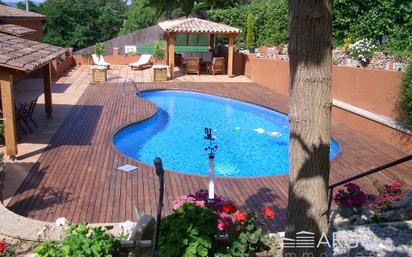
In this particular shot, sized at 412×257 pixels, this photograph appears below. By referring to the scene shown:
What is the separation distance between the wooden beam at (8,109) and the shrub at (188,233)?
5.75 metres

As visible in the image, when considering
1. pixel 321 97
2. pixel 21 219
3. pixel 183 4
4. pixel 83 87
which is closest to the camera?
pixel 183 4

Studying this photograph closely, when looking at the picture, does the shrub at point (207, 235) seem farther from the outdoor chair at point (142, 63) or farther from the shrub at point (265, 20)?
the outdoor chair at point (142, 63)

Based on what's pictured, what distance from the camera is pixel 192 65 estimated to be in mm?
20734

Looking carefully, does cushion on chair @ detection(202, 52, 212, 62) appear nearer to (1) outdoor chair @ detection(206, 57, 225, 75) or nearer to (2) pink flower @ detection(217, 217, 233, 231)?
(1) outdoor chair @ detection(206, 57, 225, 75)

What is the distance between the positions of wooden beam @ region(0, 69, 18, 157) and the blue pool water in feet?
8.76

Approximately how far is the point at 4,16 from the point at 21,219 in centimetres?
1154

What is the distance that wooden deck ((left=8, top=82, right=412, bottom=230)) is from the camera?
6285mm

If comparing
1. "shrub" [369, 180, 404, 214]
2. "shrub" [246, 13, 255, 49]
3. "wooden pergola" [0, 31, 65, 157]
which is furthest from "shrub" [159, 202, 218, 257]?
"shrub" [246, 13, 255, 49]

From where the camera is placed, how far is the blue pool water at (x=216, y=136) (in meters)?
10.1

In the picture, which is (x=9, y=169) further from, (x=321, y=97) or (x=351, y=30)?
(x=351, y=30)

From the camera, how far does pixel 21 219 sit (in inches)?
198

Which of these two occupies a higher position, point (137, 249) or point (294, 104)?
point (294, 104)

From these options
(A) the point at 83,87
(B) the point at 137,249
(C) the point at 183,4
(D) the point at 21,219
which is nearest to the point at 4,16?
(A) the point at 83,87

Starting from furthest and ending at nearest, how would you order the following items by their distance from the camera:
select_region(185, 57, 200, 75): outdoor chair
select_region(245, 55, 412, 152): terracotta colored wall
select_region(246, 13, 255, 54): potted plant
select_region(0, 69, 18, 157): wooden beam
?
select_region(246, 13, 255, 54): potted plant < select_region(185, 57, 200, 75): outdoor chair < select_region(245, 55, 412, 152): terracotta colored wall < select_region(0, 69, 18, 157): wooden beam
